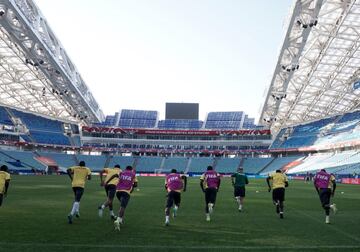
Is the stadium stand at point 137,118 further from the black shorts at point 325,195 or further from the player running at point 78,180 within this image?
the black shorts at point 325,195

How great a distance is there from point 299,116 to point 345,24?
3692 cm

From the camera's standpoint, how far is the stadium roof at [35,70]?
37.4m

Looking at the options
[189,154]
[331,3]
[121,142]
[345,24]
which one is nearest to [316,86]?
[345,24]

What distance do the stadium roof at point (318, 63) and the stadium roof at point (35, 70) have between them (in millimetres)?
25357

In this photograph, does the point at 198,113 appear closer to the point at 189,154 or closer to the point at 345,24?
the point at 189,154

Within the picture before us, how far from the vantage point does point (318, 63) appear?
4747 cm

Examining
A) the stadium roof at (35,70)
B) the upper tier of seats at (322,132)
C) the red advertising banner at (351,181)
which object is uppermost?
the stadium roof at (35,70)

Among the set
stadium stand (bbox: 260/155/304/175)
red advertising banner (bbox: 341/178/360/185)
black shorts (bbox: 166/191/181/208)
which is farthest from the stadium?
black shorts (bbox: 166/191/181/208)

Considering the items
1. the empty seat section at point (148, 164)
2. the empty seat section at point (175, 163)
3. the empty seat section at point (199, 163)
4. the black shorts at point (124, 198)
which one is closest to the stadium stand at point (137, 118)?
the empty seat section at point (148, 164)

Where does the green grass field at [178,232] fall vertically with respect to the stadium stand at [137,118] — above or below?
below

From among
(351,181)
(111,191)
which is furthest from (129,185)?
(351,181)

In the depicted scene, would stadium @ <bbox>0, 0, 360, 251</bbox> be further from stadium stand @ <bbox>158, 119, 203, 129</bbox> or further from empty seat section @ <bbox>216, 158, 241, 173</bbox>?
empty seat section @ <bbox>216, 158, 241, 173</bbox>

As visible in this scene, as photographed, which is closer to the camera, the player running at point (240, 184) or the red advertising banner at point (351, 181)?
the player running at point (240, 184)

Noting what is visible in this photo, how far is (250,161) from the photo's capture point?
87.6 meters
